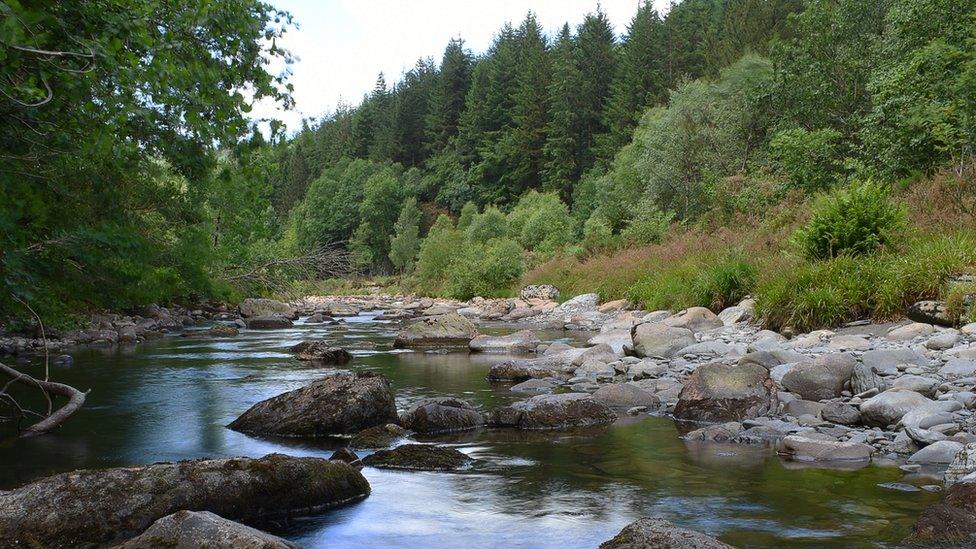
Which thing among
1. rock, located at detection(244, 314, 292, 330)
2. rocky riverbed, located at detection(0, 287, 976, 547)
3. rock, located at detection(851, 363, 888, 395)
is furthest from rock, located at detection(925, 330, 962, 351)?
rock, located at detection(244, 314, 292, 330)

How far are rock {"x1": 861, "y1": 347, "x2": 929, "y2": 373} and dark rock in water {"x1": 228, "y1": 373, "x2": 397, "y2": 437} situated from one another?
5.84m

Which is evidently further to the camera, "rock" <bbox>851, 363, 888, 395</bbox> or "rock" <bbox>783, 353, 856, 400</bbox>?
"rock" <bbox>783, 353, 856, 400</bbox>

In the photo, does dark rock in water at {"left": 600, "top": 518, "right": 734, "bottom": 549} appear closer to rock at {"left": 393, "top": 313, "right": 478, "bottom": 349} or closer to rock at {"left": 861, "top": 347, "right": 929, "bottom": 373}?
rock at {"left": 861, "top": 347, "right": 929, "bottom": 373}

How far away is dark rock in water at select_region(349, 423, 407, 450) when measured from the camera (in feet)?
A: 25.3

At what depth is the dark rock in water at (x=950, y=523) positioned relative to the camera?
4.49m

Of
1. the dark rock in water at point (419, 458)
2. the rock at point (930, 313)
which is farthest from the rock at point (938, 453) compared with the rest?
the rock at point (930, 313)

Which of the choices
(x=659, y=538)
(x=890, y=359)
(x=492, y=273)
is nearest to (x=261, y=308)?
(x=492, y=273)

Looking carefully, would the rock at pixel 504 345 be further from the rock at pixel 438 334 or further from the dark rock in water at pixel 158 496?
the dark rock in water at pixel 158 496

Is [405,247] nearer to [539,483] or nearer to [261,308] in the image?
[261,308]

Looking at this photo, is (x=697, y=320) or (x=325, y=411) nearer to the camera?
(x=325, y=411)

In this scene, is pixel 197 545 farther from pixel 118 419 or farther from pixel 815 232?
pixel 815 232

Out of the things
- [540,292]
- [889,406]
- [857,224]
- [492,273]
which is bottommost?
[889,406]

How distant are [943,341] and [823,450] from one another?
4421mm

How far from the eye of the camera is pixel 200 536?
13.6 ft
